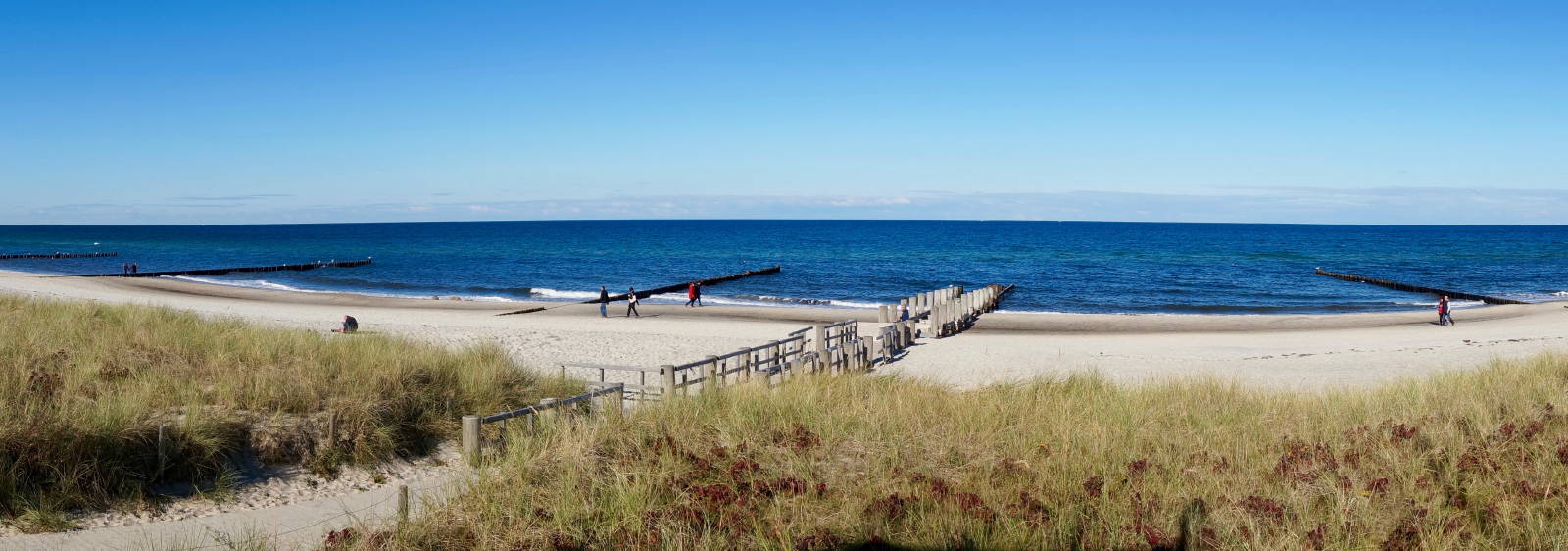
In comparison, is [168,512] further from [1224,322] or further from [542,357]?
[1224,322]

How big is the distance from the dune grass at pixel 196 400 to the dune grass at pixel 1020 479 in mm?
3306

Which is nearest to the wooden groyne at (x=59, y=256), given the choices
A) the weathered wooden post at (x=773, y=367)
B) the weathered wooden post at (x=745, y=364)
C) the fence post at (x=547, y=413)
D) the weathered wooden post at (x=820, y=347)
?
the weathered wooden post at (x=820, y=347)

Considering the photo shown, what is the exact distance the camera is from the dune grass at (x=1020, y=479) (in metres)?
6.48

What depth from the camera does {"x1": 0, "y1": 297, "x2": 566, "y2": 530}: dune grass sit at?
327 inches

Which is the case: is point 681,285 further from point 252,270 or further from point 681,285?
point 252,270

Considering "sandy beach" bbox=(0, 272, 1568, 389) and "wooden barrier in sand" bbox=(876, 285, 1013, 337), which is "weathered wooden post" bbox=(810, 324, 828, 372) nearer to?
"sandy beach" bbox=(0, 272, 1568, 389)

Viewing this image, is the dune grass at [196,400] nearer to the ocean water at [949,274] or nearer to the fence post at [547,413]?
the fence post at [547,413]

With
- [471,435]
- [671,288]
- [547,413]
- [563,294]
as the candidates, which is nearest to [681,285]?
[671,288]

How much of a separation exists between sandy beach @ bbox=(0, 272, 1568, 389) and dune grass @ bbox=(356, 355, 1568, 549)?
619 centimetres

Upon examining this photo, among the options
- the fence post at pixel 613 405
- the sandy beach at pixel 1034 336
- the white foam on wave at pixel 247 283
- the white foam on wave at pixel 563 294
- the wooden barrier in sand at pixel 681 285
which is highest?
the fence post at pixel 613 405

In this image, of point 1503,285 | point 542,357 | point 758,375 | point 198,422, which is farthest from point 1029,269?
point 198,422

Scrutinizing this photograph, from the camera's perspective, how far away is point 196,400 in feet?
33.3

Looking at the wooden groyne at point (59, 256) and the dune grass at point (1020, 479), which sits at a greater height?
the dune grass at point (1020, 479)

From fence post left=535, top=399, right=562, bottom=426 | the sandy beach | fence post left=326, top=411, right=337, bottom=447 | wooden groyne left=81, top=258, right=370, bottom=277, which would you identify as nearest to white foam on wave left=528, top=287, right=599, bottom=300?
the sandy beach
